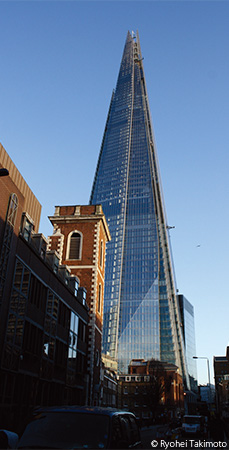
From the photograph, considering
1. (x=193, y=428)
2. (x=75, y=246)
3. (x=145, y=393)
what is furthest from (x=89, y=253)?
(x=145, y=393)

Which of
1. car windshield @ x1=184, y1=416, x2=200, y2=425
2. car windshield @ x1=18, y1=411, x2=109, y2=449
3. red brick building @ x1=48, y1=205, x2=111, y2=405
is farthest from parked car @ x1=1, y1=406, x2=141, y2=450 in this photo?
red brick building @ x1=48, y1=205, x2=111, y2=405

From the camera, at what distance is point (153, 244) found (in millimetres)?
178875

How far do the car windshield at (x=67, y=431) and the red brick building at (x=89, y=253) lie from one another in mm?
34625

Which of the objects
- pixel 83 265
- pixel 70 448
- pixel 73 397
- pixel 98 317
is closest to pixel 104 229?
pixel 83 265

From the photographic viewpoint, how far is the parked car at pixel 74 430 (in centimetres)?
780

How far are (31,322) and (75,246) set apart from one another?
2149 centimetres

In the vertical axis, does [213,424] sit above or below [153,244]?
below

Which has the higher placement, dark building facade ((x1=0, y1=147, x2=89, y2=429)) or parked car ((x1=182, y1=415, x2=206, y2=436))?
dark building facade ((x1=0, y1=147, x2=89, y2=429))

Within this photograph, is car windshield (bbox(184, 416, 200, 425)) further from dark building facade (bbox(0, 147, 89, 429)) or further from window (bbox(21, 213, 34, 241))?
window (bbox(21, 213, 34, 241))

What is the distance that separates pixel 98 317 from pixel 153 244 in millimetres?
A: 134611

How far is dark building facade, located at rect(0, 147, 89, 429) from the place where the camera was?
72.3ft

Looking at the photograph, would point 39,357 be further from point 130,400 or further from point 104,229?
point 130,400

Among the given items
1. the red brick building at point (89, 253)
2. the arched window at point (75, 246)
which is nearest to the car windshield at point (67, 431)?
the red brick building at point (89, 253)

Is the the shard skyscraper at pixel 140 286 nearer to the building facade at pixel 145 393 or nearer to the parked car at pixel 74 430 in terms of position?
the building facade at pixel 145 393
